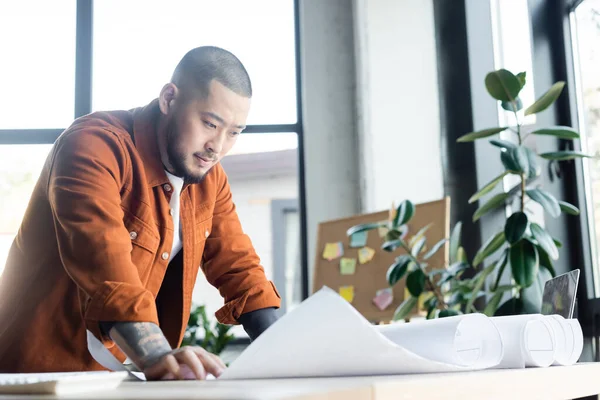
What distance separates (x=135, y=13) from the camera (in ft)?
15.8

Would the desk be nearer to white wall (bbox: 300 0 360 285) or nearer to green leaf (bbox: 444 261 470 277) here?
green leaf (bbox: 444 261 470 277)

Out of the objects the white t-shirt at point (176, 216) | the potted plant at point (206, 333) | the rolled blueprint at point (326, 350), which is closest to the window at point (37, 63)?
the potted plant at point (206, 333)

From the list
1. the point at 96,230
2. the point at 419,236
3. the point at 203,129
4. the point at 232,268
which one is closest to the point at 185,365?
the point at 96,230

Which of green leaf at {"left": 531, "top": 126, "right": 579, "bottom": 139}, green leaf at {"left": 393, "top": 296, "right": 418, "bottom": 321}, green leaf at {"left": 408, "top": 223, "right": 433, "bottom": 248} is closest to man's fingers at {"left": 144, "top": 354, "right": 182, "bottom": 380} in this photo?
green leaf at {"left": 531, "top": 126, "right": 579, "bottom": 139}

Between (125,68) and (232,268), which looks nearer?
(232,268)

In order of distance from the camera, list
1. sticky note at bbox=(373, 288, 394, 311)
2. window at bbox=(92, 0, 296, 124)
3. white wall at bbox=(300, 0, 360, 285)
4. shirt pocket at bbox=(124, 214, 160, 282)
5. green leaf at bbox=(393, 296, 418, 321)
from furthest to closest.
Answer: window at bbox=(92, 0, 296, 124), white wall at bbox=(300, 0, 360, 285), sticky note at bbox=(373, 288, 394, 311), green leaf at bbox=(393, 296, 418, 321), shirt pocket at bbox=(124, 214, 160, 282)

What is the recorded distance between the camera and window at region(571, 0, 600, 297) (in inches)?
114

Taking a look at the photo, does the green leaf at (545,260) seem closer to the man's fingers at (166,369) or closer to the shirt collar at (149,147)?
the shirt collar at (149,147)

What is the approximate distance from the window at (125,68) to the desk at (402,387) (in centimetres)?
394

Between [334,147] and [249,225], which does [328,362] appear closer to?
[334,147]

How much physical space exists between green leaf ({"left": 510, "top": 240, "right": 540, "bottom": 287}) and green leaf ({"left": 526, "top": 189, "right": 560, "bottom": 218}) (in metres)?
0.15

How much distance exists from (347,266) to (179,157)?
2.70 m

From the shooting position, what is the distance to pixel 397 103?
436 centimetres

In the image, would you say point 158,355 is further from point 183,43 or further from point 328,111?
point 183,43
